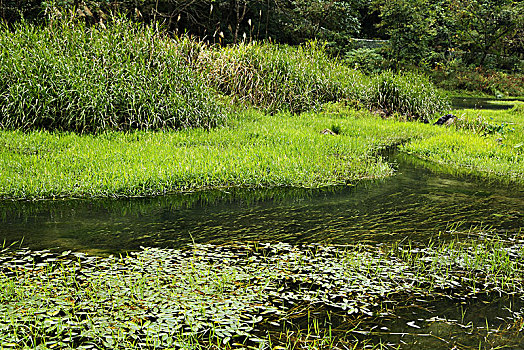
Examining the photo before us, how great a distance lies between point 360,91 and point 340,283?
33.3ft

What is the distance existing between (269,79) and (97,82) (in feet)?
14.8

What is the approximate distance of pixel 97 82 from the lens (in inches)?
343

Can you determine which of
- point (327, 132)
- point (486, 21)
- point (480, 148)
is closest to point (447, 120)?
point (480, 148)

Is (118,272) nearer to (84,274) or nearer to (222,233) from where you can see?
(84,274)

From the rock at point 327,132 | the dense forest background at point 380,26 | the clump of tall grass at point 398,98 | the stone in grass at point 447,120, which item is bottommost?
the rock at point 327,132

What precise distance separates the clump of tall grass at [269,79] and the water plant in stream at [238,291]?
24.7 feet

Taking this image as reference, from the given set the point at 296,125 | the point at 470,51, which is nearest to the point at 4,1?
the point at 296,125

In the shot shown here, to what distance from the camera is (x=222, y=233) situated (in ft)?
16.1

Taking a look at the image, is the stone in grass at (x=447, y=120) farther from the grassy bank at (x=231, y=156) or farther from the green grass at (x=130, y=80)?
the green grass at (x=130, y=80)

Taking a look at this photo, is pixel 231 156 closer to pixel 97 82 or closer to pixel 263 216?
pixel 263 216

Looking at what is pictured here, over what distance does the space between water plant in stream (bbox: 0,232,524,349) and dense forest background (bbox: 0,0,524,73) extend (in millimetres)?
Result: 14731

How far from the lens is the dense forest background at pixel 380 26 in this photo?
21.1 metres

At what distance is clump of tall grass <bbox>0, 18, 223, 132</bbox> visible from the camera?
823 cm

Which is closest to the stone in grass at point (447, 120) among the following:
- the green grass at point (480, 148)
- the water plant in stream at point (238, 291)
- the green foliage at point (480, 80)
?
the green grass at point (480, 148)
